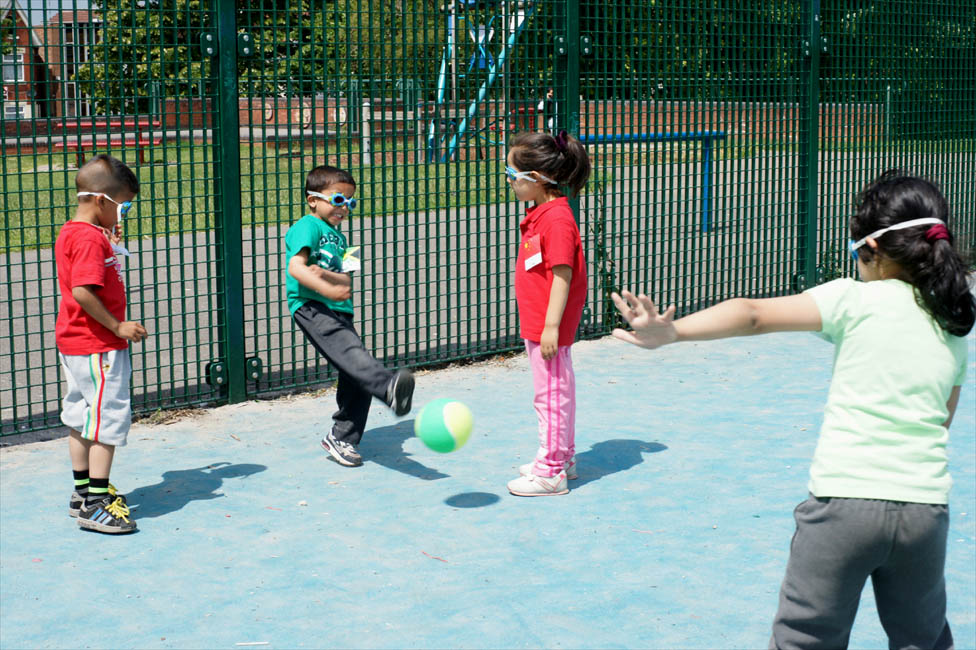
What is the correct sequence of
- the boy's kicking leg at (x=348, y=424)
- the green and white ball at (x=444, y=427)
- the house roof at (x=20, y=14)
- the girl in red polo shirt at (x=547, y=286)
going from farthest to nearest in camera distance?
1. the boy's kicking leg at (x=348, y=424)
2. the house roof at (x=20, y=14)
3. the girl in red polo shirt at (x=547, y=286)
4. the green and white ball at (x=444, y=427)

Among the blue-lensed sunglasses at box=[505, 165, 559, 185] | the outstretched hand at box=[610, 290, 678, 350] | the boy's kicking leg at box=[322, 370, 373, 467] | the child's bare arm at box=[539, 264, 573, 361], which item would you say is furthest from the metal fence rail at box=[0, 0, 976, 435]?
the outstretched hand at box=[610, 290, 678, 350]

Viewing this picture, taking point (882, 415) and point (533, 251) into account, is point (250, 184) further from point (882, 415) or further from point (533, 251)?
point (882, 415)

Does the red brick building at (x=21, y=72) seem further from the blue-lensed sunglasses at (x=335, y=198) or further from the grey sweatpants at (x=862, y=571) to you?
the grey sweatpants at (x=862, y=571)

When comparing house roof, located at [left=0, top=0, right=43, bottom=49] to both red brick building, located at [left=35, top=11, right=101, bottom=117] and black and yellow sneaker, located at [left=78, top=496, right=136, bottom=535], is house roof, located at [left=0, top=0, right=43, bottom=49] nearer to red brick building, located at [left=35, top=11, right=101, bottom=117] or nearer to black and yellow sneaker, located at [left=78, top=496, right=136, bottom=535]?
red brick building, located at [left=35, top=11, right=101, bottom=117]

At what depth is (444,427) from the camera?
508cm

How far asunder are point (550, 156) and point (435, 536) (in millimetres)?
1866

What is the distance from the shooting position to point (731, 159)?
31.1 feet

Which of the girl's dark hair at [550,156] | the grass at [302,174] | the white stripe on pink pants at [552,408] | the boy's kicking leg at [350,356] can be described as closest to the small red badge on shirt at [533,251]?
the girl's dark hair at [550,156]

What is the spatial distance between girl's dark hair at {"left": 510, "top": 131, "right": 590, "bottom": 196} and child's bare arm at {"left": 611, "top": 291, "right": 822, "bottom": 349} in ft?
8.51

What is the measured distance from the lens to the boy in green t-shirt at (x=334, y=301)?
5570 millimetres

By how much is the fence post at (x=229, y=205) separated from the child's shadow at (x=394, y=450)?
1065 millimetres

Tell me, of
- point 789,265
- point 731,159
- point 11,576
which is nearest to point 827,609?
point 11,576

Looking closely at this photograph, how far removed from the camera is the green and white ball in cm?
508

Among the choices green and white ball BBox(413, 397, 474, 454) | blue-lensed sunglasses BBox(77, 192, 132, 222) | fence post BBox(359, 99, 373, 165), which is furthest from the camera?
fence post BBox(359, 99, 373, 165)
